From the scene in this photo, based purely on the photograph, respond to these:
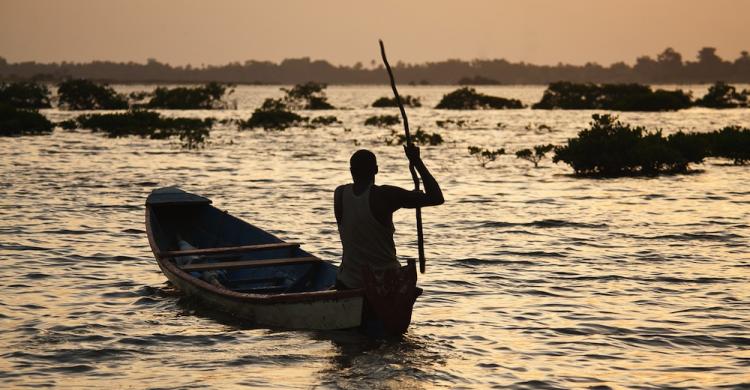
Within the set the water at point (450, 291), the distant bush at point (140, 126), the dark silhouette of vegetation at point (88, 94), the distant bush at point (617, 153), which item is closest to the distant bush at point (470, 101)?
the dark silhouette of vegetation at point (88, 94)

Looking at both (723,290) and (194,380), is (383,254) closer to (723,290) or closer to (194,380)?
(194,380)

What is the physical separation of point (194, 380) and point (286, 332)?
1.76 meters

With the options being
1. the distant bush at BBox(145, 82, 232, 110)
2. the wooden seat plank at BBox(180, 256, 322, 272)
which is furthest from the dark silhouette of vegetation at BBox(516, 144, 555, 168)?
the distant bush at BBox(145, 82, 232, 110)

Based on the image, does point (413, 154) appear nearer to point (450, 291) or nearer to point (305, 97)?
point (450, 291)

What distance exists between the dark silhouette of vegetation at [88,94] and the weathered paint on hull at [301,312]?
61973 mm

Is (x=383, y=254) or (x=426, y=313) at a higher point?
(x=383, y=254)

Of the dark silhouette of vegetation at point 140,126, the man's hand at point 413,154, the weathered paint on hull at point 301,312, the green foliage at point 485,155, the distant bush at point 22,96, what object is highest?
the distant bush at point 22,96

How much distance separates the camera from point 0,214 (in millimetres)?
20781

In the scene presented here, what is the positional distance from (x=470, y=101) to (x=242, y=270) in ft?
262

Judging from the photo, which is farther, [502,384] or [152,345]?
[152,345]

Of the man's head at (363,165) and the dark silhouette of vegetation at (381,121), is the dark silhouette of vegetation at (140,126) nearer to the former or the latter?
the dark silhouette of vegetation at (381,121)

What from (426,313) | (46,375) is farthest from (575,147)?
(46,375)

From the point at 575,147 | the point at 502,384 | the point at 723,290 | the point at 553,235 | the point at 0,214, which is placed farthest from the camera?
the point at 575,147

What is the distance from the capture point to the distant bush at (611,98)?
78.4m
